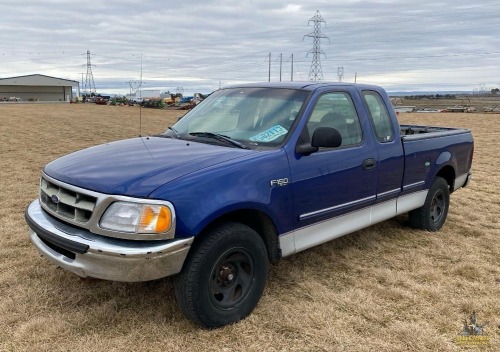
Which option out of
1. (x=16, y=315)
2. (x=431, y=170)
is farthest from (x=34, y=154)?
(x=431, y=170)

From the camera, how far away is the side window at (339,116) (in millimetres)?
4223

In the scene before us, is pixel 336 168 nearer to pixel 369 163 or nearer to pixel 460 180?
pixel 369 163

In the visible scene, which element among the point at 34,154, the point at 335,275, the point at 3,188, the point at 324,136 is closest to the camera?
the point at 324,136

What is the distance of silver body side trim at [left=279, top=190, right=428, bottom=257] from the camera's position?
385 centimetres

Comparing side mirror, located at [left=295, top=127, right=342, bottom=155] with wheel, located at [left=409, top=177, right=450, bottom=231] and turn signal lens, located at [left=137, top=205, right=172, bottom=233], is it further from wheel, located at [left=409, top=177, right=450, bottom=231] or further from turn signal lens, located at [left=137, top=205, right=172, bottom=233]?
wheel, located at [left=409, top=177, right=450, bottom=231]

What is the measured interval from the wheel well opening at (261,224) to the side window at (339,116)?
1004 mm

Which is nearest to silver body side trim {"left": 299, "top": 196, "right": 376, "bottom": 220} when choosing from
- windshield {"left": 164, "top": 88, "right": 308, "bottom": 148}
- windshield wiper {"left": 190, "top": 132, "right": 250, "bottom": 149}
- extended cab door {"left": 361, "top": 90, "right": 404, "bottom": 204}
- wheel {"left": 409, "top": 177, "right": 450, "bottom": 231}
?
A: extended cab door {"left": 361, "top": 90, "right": 404, "bottom": 204}

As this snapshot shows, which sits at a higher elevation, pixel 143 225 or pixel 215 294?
pixel 143 225

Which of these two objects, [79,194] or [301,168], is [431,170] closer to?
[301,168]

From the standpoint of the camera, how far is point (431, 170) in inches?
217

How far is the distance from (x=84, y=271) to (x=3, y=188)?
17.0ft

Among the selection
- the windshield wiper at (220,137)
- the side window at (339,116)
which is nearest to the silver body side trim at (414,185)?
the side window at (339,116)

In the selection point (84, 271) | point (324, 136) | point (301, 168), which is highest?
point (324, 136)

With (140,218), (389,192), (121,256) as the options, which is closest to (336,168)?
(389,192)
